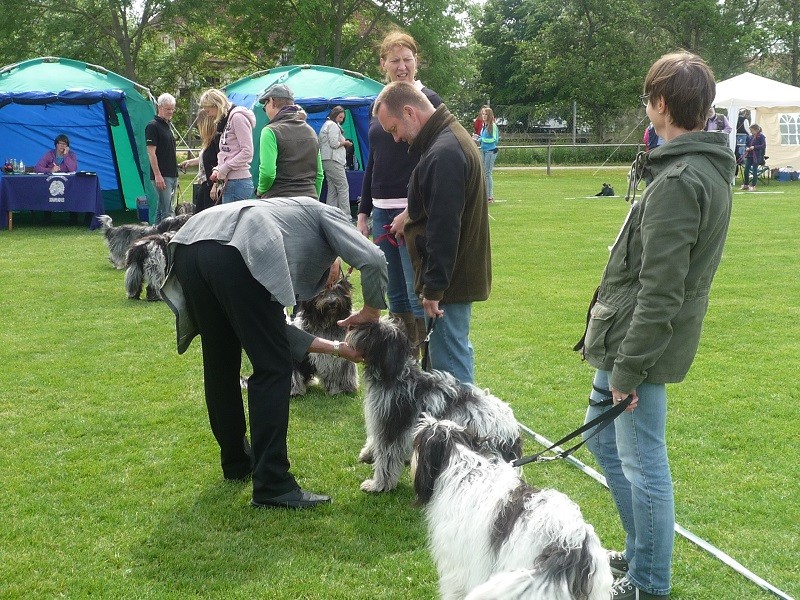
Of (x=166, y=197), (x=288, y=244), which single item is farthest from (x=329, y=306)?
(x=166, y=197)

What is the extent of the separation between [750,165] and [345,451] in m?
18.0

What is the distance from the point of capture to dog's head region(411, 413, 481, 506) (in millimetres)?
2445

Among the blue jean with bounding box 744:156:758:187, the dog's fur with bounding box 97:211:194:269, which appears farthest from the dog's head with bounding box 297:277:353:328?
the blue jean with bounding box 744:156:758:187

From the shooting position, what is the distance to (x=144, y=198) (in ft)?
42.3

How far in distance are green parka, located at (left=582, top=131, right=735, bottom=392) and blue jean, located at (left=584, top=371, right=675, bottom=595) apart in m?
0.13

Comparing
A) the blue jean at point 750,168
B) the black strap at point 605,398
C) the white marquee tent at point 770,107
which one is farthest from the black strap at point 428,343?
the white marquee tent at point 770,107

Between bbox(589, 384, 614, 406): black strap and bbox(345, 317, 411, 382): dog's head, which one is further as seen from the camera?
bbox(345, 317, 411, 382): dog's head

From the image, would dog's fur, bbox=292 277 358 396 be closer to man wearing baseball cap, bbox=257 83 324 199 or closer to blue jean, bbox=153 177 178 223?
man wearing baseball cap, bbox=257 83 324 199

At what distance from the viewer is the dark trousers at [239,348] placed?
3.12m

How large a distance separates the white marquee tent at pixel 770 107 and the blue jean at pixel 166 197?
15.1 m

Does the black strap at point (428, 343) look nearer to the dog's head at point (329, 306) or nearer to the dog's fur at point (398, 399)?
the dog's fur at point (398, 399)

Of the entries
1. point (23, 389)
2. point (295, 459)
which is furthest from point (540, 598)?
point (23, 389)

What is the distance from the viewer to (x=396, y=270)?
14.5 feet

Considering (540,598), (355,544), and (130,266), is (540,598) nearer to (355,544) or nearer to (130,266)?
(355,544)
